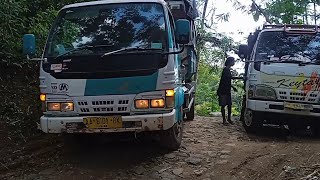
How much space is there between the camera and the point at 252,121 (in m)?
7.61

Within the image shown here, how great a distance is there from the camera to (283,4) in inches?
529

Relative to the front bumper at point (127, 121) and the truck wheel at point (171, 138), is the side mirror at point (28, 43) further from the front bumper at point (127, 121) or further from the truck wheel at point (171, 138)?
the truck wheel at point (171, 138)

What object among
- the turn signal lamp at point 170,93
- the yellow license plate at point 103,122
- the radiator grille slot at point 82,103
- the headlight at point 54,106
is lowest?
the yellow license plate at point 103,122

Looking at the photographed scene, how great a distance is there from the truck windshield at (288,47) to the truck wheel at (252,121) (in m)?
1.07

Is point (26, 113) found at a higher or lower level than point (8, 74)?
lower

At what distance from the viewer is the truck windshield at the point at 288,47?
7301mm

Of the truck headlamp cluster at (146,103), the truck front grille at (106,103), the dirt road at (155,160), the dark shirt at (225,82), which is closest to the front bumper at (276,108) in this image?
the dirt road at (155,160)

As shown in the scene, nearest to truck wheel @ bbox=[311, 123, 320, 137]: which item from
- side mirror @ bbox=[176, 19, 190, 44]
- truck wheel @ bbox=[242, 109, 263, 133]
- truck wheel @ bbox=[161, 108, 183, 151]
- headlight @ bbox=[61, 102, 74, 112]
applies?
truck wheel @ bbox=[242, 109, 263, 133]

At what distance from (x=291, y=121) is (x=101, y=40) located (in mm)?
4289

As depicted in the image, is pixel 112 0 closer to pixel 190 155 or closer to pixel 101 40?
pixel 101 40

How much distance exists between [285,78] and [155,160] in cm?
307

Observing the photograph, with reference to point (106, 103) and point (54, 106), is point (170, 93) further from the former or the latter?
point (54, 106)

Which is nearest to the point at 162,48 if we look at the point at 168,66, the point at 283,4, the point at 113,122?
the point at 168,66

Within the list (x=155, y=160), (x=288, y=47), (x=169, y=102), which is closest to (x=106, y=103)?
(x=169, y=102)
